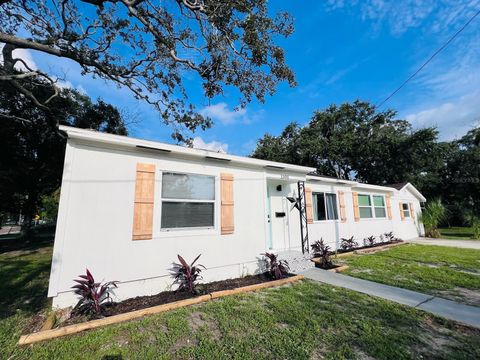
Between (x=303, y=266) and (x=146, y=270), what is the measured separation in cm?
435

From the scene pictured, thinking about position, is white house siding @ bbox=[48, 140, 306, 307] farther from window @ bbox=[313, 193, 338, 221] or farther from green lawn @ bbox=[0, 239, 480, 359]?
window @ bbox=[313, 193, 338, 221]

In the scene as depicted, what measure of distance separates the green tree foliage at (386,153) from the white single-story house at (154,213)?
16212 mm

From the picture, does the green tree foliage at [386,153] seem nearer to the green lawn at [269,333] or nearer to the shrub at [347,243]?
the shrub at [347,243]

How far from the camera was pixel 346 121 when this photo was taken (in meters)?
23.2

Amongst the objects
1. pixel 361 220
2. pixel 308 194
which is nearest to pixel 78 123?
pixel 308 194

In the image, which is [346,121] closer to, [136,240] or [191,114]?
[191,114]

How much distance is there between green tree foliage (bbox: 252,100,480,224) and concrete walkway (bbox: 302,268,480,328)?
17.7 m

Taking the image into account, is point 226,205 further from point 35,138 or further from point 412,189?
point 412,189

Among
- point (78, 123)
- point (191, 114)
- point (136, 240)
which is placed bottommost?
point (136, 240)

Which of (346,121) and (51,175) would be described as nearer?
(51,175)

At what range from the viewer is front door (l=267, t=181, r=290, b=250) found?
7824 mm

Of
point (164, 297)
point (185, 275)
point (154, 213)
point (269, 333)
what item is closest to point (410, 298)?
point (269, 333)

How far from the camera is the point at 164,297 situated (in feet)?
14.8

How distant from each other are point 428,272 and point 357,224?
449 centimetres
